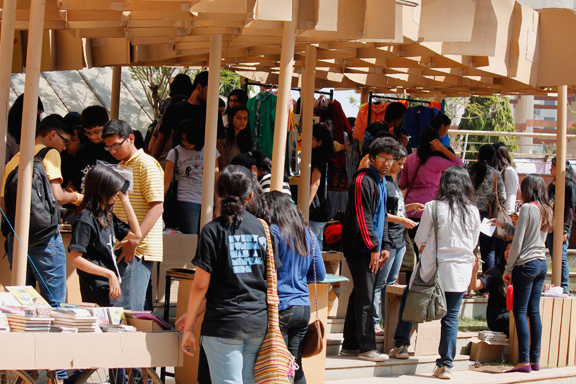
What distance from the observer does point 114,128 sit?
245 inches

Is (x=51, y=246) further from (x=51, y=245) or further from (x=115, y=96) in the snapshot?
(x=115, y=96)

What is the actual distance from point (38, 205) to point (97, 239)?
1.69ft

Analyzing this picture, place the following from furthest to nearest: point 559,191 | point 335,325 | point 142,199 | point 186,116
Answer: point 559,191 → point 335,325 → point 186,116 → point 142,199

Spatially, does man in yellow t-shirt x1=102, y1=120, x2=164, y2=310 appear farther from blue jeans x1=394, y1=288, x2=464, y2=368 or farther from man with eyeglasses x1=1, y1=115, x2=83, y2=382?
blue jeans x1=394, y1=288, x2=464, y2=368

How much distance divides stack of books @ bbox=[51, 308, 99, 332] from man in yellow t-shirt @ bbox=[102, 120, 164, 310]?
99 centimetres

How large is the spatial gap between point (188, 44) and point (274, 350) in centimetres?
395

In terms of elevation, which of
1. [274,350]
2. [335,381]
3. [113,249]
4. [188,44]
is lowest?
[335,381]

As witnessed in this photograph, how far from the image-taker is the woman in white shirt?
298 inches

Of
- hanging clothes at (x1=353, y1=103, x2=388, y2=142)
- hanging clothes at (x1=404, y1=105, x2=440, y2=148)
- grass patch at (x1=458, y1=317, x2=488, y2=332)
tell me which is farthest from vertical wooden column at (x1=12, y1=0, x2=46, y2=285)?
hanging clothes at (x1=404, y1=105, x2=440, y2=148)

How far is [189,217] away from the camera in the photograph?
799cm

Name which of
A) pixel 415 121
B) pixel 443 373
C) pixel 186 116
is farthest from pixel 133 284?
pixel 415 121

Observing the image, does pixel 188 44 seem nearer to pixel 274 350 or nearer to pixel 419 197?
pixel 419 197

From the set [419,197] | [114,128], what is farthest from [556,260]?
[114,128]

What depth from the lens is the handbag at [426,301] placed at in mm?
7410
